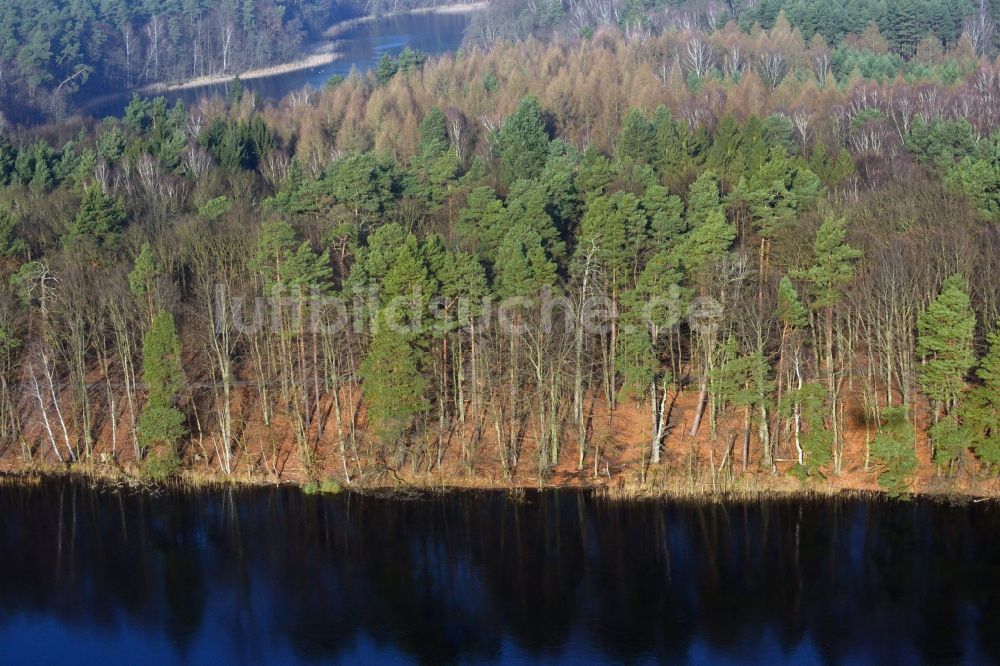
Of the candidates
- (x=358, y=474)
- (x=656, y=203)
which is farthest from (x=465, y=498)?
(x=656, y=203)

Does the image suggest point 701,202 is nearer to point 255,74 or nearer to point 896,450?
point 896,450

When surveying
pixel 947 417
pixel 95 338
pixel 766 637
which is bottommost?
pixel 766 637

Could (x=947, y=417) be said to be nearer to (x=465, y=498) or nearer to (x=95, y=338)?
(x=465, y=498)

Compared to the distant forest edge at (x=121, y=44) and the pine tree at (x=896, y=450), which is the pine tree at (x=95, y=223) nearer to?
the pine tree at (x=896, y=450)

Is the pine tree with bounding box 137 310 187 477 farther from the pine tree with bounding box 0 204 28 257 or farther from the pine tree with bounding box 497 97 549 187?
the pine tree with bounding box 497 97 549 187

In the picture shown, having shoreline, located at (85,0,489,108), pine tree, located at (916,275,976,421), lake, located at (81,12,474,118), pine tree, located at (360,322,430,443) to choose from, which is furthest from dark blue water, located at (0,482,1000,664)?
lake, located at (81,12,474,118)

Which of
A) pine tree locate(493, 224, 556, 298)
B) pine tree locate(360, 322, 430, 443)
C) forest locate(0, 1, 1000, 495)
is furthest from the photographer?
pine tree locate(493, 224, 556, 298)
